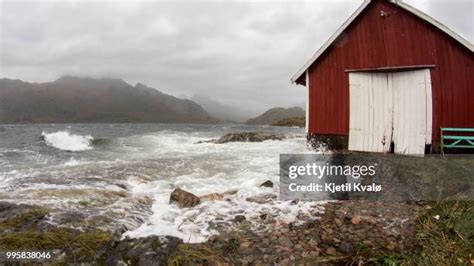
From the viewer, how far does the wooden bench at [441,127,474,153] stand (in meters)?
9.38

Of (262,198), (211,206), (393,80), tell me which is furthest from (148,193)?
(393,80)

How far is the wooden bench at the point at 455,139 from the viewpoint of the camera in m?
9.38

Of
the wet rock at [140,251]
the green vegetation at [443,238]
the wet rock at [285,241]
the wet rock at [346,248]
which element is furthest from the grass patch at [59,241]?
the green vegetation at [443,238]

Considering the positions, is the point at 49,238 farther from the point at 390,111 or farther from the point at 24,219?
the point at 390,111

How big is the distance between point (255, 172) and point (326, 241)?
7.95m

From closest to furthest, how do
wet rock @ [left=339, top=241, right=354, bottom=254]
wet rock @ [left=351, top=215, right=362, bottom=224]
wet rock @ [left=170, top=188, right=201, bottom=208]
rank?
wet rock @ [left=339, top=241, right=354, bottom=254] < wet rock @ [left=351, top=215, right=362, bottom=224] < wet rock @ [left=170, top=188, right=201, bottom=208]

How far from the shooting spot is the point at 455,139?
9586 millimetres

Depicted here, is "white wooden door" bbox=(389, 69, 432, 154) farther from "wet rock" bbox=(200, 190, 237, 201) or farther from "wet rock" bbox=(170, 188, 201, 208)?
"wet rock" bbox=(170, 188, 201, 208)

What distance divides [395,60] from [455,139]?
10.1ft

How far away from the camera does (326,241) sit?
22.1ft

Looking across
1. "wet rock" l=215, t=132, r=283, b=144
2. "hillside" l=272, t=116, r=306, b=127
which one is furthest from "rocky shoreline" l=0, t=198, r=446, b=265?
"hillside" l=272, t=116, r=306, b=127

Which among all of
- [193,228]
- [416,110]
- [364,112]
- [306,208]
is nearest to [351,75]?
[364,112]

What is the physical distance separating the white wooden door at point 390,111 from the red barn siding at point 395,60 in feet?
0.83

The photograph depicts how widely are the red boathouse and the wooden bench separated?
0.64ft
